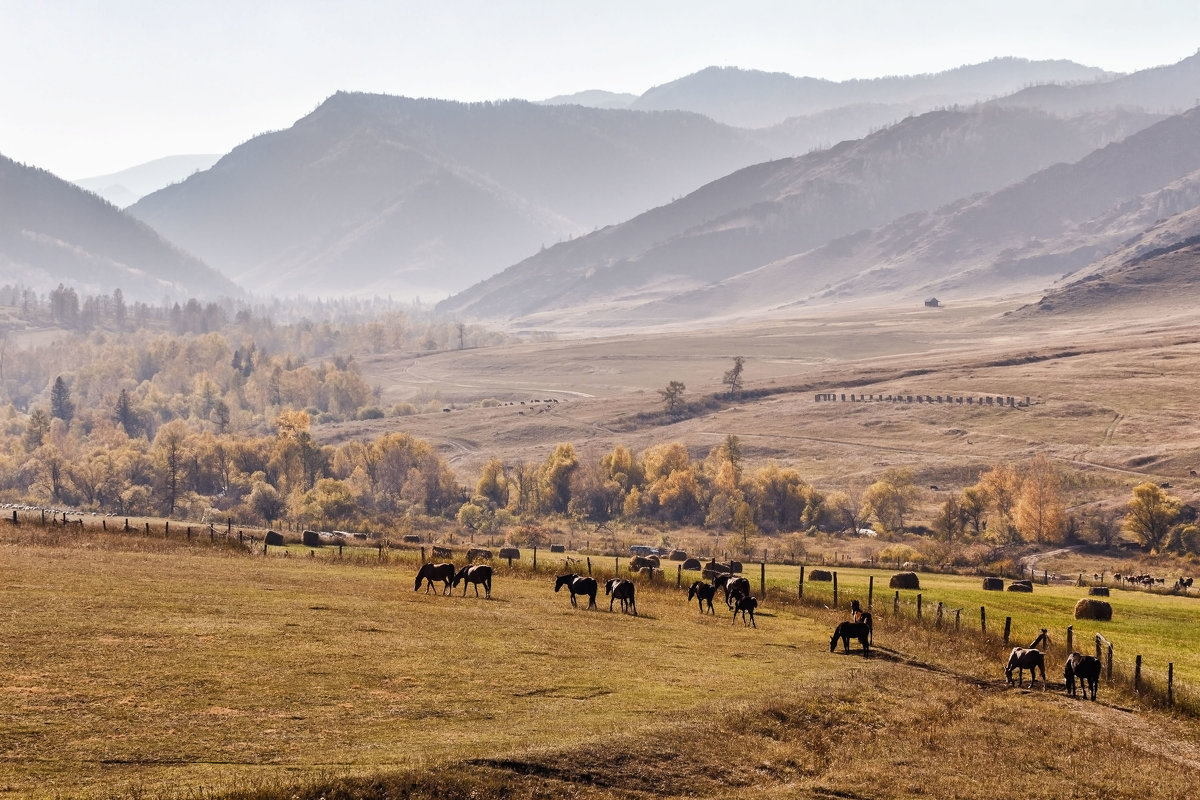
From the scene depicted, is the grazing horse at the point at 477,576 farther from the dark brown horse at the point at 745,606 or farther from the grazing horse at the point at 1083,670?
the grazing horse at the point at 1083,670

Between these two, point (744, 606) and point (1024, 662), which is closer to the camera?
point (1024, 662)

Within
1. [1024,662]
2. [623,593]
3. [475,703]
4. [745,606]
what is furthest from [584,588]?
[475,703]

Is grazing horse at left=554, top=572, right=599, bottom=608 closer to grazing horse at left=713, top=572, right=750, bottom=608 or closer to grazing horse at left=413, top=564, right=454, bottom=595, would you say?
grazing horse at left=413, top=564, right=454, bottom=595

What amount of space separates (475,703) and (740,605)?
73.5 feet

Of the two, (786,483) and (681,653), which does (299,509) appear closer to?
(786,483)

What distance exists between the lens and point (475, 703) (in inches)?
1186

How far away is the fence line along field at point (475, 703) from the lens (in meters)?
24.4

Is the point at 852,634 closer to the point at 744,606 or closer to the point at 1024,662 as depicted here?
A: the point at 1024,662

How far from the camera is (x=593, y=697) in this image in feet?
105

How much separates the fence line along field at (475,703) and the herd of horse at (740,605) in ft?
2.66

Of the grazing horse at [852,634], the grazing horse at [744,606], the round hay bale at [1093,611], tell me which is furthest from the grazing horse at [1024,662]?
the round hay bale at [1093,611]

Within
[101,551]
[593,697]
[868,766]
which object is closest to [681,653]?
[593,697]

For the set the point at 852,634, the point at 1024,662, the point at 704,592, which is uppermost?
the point at 704,592

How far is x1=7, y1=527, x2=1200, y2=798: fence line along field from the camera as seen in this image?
24438mm
